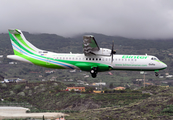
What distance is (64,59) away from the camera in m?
50.7

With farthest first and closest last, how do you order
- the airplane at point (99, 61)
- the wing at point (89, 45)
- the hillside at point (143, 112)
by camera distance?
the hillside at point (143, 112) → the airplane at point (99, 61) → the wing at point (89, 45)

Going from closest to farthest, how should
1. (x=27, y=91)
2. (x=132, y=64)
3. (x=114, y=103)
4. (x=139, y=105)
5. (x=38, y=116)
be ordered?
(x=132, y=64) < (x=139, y=105) < (x=38, y=116) < (x=114, y=103) < (x=27, y=91)

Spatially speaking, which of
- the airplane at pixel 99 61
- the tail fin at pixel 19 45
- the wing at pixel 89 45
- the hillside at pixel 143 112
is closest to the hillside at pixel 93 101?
the hillside at pixel 143 112

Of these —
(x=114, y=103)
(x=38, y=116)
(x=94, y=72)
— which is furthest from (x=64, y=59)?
(x=114, y=103)

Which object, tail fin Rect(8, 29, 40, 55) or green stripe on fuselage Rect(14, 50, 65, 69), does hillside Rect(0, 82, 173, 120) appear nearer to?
green stripe on fuselage Rect(14, 50, 65, 69)

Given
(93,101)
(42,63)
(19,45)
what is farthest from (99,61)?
(93,101)

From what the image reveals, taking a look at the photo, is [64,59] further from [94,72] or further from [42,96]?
Answer: [42,96]

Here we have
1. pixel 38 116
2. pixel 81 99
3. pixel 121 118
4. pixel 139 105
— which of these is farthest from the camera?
pixel 81 99

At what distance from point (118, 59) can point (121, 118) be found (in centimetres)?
4342

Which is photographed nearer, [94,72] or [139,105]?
[94,72]

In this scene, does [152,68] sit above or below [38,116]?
above

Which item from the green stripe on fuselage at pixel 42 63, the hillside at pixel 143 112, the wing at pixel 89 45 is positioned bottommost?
the hillside at pixel 143 112

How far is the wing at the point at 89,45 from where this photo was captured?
145ft

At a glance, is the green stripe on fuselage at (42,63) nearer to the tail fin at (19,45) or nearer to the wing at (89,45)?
the tail fin at (19,45)
